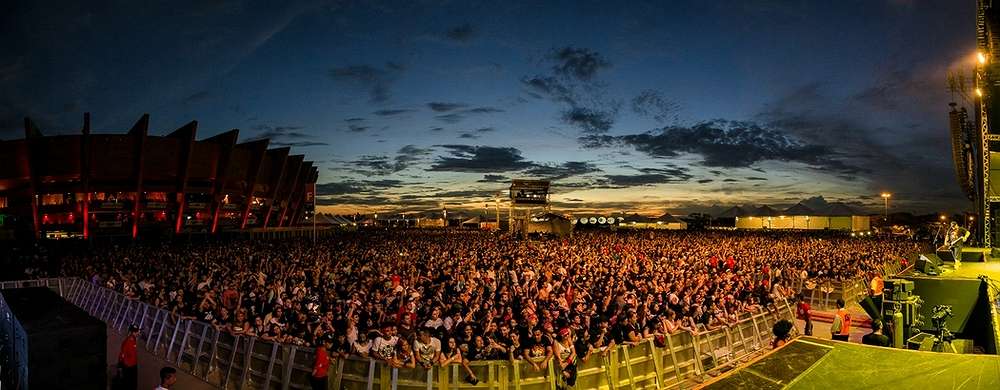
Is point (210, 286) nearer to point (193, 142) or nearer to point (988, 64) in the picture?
point (988, 64)

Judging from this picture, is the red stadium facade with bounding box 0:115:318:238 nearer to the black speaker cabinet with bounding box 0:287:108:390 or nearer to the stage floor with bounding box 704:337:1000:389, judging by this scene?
the black speaker cabinet with bounding box 0:287:108:390

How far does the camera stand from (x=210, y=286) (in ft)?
48.1

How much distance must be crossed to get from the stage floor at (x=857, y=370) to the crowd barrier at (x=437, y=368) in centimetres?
371

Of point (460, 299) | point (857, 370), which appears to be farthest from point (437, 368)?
point (857, 370)

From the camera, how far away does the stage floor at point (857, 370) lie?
3.65 meters

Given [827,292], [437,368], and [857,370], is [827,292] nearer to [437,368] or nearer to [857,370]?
[437,368]

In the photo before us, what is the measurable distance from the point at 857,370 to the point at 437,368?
5.03m

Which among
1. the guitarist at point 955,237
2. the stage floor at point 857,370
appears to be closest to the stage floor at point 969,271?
the guitarist at point 955,237

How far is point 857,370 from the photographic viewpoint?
4.09m

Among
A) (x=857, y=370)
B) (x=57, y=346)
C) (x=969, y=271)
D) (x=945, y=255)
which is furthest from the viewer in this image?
(x=945, y=255)

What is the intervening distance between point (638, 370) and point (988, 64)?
68.3 feet

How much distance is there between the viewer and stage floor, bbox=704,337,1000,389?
365 cm

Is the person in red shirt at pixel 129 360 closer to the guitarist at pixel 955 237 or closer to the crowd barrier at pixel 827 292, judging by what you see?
the crowd barrier at pixel 827 292

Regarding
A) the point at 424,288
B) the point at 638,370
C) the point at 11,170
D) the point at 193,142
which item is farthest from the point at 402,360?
the point at 11,170
